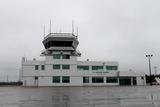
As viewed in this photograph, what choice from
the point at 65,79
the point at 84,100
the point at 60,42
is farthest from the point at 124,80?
the point at 84,100

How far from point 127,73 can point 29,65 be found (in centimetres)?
3439

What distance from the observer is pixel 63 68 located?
8675 centimetres

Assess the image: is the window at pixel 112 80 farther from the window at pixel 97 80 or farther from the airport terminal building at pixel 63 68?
the window at pixel 97 80

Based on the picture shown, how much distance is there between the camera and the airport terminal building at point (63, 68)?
85812mm

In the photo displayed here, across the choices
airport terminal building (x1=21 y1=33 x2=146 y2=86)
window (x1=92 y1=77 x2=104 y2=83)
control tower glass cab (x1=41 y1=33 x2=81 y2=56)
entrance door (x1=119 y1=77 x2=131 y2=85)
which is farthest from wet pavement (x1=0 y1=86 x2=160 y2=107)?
entrance door (x1=119 y1=77 x2=131 y2=85)

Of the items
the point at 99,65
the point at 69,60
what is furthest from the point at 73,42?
the point at 99,65

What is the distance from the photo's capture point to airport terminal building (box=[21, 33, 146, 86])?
282 feet

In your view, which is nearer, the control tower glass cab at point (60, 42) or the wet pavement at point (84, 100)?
the wet pavement at point (84, 100)

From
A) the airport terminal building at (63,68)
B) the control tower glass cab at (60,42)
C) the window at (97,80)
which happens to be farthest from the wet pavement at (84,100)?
the window at (97,80)

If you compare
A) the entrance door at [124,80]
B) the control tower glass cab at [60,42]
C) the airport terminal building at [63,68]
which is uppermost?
the control tower glass cab at [60,42]

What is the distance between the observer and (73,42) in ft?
292

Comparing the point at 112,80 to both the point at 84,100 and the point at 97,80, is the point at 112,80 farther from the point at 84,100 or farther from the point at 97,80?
the point at 84,100

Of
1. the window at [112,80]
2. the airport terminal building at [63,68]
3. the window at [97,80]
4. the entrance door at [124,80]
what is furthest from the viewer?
the entrance door at [124,80]

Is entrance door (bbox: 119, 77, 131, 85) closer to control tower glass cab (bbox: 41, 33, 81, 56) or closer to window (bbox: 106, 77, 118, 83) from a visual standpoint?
window (bbox: 106, 77, 118, 83)
